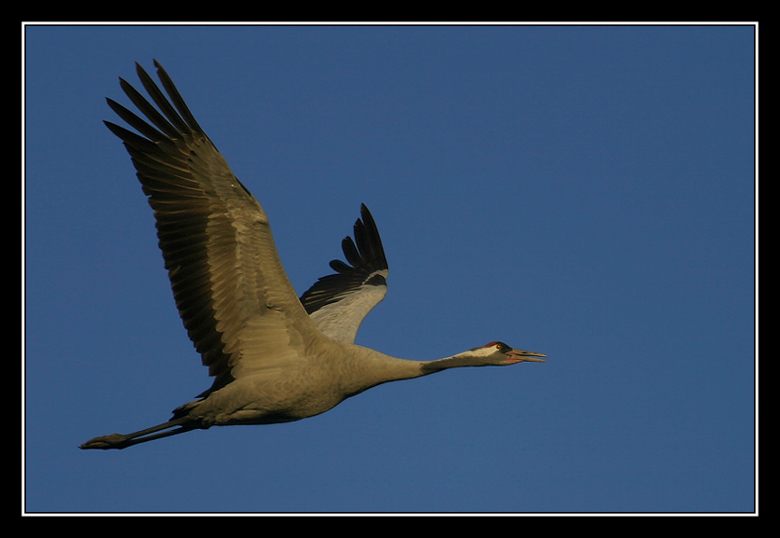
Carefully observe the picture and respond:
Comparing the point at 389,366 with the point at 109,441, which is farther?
the point at 109,441

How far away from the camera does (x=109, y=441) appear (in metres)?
11.9

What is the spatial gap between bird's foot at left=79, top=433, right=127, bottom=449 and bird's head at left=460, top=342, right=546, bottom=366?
3.26 m

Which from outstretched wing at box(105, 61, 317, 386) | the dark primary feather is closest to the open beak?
outstretched wing at box(105, 61, 317, 386)

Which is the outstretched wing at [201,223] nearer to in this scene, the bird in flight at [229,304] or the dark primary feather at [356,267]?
the bird in flight at [229,304]

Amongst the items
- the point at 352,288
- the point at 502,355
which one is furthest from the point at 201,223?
the point at 352,288

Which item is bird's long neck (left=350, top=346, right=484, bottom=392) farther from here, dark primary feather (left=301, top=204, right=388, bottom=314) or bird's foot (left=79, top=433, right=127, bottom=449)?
dark primary feather (left=301, top=204, right=388, bottom=314)

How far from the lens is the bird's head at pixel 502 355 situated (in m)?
11.8

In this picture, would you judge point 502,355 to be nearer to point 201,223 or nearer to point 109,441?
point 201,223

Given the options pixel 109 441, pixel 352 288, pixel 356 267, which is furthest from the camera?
pixel 356 267

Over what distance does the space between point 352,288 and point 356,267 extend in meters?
0.61

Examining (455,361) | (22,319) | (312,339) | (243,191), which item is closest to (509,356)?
(455,361)

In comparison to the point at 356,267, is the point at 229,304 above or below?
below

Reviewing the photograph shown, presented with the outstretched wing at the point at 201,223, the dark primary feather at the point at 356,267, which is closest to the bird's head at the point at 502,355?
the outstretched wing at the point at 201,223

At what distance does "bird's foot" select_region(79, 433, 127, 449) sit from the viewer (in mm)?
11805
